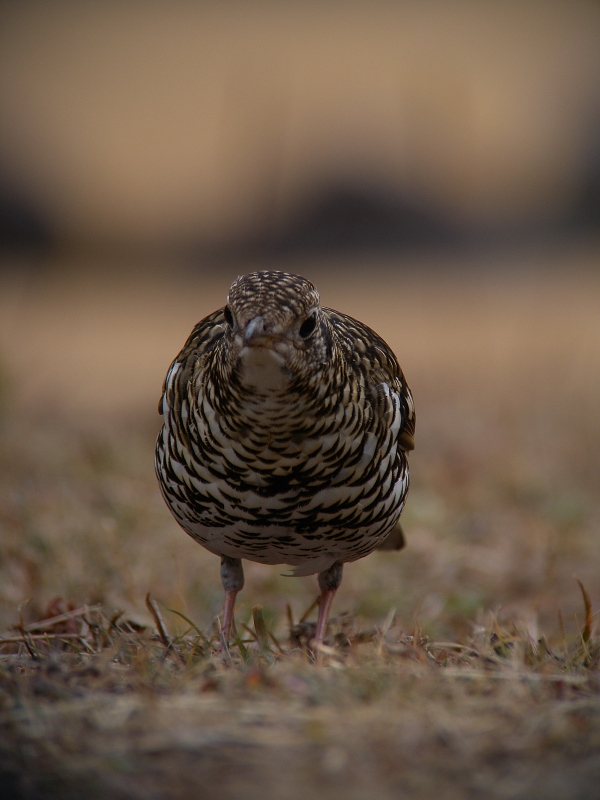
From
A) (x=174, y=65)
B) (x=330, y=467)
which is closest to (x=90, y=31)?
(x=174, y=65)

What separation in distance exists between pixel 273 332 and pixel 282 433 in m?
0.37

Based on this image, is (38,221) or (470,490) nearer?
(470,490)

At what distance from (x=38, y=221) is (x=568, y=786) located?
14439mm

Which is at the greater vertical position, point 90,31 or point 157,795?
point 90,31

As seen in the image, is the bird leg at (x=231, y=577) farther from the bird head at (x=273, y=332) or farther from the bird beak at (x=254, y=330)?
the bird beak at (x=254, y=330)

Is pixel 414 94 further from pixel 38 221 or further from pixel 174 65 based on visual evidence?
pixel 38 221

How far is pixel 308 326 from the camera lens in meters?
3.01

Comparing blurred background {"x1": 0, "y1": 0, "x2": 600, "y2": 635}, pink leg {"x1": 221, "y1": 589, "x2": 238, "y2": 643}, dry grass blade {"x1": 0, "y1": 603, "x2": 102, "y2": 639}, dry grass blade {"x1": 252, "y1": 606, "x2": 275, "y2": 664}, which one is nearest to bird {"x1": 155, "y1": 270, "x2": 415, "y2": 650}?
dry grass blade {"x1": 252, "y1": 606, "x2": 275, "y2": 664}

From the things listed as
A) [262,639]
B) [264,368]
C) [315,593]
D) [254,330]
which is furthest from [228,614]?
[315,593]

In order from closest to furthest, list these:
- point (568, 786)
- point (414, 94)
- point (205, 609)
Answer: point (568, 786) → point (205, 609) → point (414, 94)

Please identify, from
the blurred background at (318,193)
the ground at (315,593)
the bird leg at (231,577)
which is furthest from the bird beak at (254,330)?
the blurred background at (318,193)

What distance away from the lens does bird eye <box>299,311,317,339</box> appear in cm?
298

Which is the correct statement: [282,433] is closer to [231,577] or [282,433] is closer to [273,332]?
[273,332]

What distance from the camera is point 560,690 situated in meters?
2.70
